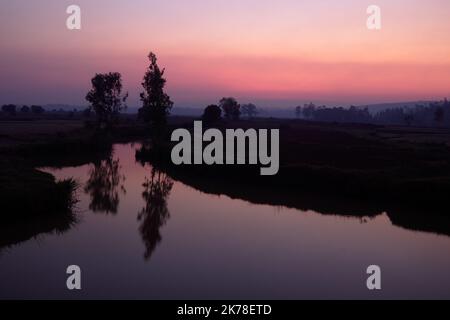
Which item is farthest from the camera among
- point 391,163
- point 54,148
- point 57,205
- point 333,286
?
point 54,148

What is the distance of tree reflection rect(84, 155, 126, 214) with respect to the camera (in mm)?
22094

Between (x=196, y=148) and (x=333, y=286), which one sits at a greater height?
(x=196, y=148)

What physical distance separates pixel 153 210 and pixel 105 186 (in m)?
7.42

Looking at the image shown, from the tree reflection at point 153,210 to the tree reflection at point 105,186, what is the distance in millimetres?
1505

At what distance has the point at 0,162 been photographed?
2542 cm

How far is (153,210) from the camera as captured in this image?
21422mm

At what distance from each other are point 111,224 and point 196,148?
73.6 feet

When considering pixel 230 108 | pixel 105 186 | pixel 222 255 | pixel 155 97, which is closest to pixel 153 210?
pixel 105 186

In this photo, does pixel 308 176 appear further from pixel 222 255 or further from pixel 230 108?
pixel 230 108
